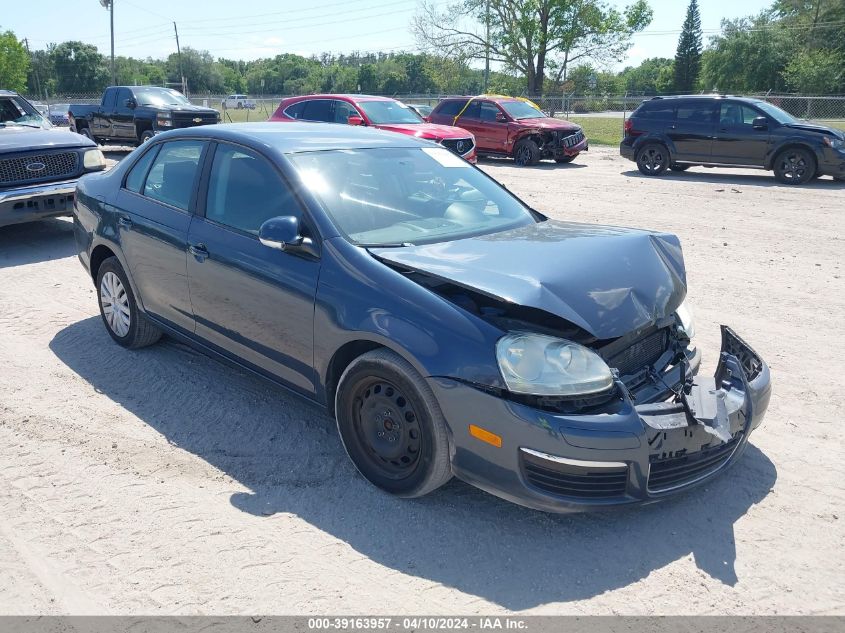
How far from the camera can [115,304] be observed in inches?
212

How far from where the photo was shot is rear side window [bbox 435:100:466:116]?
64.6ft

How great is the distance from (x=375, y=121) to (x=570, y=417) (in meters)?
12.7

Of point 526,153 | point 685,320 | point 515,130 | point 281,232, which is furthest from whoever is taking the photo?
point 526,153

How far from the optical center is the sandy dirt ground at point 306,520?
2828 millimetres

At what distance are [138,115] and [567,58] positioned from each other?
37036 mm

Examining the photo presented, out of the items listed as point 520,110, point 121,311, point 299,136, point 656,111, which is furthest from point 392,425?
point 520,110

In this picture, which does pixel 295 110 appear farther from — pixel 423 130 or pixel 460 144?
pixel 460 144

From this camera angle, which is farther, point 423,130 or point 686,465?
point 423,130

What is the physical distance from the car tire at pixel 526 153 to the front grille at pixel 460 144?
3510 millimetres

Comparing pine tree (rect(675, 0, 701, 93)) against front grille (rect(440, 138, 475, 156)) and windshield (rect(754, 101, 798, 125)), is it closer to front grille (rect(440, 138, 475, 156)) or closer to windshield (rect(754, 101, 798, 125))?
windshield (rect(754, 101, 798, 125))

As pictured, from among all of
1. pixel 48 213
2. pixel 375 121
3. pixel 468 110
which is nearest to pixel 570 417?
pixel 48 213

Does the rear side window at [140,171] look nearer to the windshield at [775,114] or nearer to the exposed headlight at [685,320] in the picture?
the exposed headlight at [685,320]

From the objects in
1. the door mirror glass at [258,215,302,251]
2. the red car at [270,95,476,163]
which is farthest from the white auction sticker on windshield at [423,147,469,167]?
the red car at [270,95,476,163]

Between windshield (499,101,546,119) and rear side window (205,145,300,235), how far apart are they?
15613 mm
